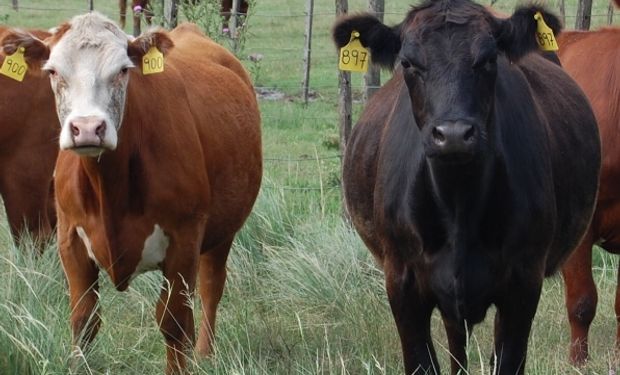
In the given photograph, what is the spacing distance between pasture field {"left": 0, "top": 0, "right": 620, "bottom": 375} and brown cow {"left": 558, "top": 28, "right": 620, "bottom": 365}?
0.66 ft

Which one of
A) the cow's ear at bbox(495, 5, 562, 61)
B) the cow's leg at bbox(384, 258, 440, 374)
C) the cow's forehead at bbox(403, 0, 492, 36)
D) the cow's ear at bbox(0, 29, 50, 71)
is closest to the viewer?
the cow's forehead at bbox(403, 0, 492, 36)

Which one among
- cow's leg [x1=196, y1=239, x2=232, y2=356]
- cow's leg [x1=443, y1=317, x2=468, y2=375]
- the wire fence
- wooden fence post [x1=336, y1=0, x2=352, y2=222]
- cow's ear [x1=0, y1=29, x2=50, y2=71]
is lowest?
the wire fence

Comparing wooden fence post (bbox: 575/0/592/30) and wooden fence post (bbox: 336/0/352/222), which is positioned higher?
wooden fence post (bbox: 575/0/592/30)

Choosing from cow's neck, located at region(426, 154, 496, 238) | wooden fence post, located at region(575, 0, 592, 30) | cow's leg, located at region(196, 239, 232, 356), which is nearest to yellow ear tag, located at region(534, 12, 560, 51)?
cow's neck, located at region(426, 154, 496, 238)

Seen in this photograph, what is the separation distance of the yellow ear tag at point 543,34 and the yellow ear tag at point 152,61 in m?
1.75

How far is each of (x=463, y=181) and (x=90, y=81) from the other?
1.71 m

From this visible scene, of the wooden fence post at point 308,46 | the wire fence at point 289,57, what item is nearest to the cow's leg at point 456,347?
the wire fence at point 289,57

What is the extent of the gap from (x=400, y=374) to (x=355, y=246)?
1.85 m

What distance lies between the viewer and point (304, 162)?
485 inches

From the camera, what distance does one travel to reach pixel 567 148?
18.7 feet

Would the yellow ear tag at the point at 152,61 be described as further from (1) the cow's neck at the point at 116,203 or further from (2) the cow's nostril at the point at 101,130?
(2) the cow's nostril at the point at 101,130

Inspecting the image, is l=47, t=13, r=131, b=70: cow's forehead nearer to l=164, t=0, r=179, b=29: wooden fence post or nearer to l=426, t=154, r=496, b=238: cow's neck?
l=426, t=154, r=496, b=238: cow's neck

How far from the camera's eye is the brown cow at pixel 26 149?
7.72m

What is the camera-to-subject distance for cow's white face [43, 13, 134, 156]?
5203mm
